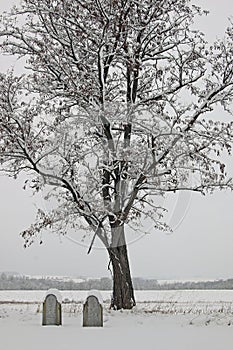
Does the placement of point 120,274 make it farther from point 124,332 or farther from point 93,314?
point 124,332

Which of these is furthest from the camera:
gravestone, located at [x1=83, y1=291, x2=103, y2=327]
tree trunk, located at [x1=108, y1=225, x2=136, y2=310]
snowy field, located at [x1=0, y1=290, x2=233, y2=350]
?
tree trunk, located at [x1=108, y1=225, x2=136, y2=310]

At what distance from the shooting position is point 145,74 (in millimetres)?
18266

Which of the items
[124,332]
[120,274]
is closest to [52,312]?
[124,332]

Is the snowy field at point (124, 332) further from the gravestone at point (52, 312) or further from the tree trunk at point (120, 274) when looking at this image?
the tree trunk at point (120, 274)

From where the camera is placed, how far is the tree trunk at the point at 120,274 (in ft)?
54.4

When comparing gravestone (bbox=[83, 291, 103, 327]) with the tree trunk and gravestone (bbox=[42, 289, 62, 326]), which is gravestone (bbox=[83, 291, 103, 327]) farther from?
the tree trunk

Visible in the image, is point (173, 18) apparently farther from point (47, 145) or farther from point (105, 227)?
point (105, 227)

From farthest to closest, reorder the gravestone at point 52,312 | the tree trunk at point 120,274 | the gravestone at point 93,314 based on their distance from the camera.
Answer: the tree trunk at point 120,274
the gravestone at point 52,312
the gravestone at point 93,314

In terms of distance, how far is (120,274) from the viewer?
A: 55.0ft

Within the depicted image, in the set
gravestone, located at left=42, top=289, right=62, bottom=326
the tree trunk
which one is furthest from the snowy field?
the tree trunk

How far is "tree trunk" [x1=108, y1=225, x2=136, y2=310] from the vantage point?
16594 mm

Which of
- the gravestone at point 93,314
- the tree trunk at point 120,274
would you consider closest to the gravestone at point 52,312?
the gravestone at point 93,314

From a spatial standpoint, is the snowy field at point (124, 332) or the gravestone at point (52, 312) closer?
the snowy field at point (124, 332)

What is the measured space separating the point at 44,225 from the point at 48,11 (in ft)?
21.4
